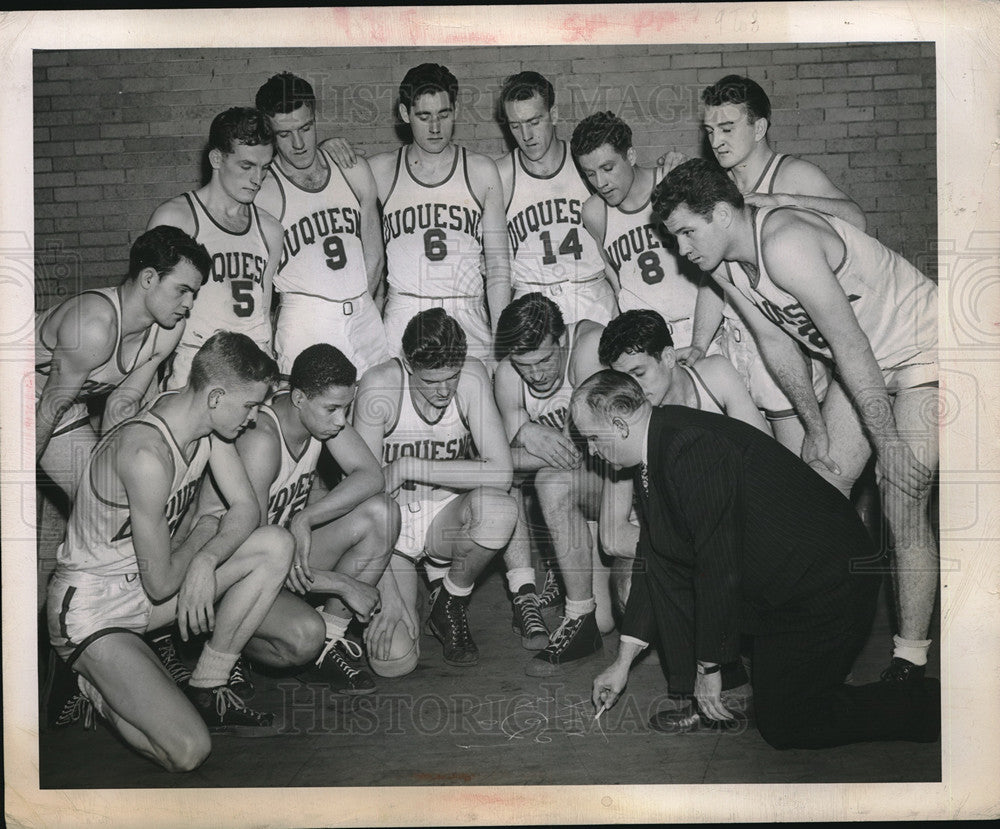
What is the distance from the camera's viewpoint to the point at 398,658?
4383 mm

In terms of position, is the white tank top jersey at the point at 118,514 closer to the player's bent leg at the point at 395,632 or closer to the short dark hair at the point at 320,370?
the short dark hair at the point at 320,370

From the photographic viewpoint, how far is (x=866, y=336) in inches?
169

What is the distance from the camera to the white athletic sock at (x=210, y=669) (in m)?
4.29

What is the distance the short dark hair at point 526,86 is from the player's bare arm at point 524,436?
125 centimetres

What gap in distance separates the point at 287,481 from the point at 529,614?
1297 millimetres

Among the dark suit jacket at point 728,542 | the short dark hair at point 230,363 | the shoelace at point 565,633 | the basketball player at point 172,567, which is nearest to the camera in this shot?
the dark suit jacket at point 728,542

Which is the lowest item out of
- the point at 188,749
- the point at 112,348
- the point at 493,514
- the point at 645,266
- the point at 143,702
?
the point at 188,749

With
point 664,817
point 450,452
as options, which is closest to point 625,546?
point 450,452

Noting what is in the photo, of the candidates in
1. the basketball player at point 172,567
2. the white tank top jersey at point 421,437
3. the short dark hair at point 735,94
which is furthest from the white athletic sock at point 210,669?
the short dark hair at point 735,94

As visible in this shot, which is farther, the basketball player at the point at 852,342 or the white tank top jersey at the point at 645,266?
the white tank top jersey at the point at 645,266

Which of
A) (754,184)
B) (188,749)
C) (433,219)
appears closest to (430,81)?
(433,219)

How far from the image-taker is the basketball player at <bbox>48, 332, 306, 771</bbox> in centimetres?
418

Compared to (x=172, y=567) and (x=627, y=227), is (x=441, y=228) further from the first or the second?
(x=172, y=567)

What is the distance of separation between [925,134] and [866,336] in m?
1.02
